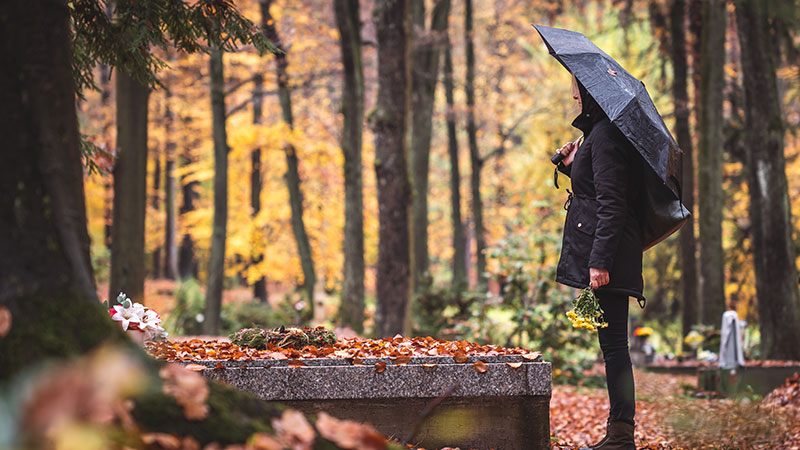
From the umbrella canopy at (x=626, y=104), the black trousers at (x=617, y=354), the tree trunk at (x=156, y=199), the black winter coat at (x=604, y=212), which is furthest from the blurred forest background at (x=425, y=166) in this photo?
the black trousers at (x=617, y=354)

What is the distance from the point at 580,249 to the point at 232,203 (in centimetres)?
2281

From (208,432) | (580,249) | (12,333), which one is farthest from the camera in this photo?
(580,249)

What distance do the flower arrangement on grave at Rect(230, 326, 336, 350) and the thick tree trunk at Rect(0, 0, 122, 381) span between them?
2147 mm

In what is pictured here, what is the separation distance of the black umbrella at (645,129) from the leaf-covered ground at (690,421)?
5.30ft

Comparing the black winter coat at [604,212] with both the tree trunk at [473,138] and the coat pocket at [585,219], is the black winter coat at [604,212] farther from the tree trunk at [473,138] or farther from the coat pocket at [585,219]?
the tree trunk at [473,138]

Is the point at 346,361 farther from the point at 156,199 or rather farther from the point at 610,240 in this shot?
the point at 156,199

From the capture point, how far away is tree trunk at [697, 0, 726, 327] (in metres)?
13.3

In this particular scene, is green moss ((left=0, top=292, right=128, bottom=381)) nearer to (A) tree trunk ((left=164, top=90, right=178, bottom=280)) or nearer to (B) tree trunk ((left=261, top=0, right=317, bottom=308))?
(B) tree trunk ((left=261, top=0, right=317, bottom=308))

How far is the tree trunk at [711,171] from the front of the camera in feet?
43.5

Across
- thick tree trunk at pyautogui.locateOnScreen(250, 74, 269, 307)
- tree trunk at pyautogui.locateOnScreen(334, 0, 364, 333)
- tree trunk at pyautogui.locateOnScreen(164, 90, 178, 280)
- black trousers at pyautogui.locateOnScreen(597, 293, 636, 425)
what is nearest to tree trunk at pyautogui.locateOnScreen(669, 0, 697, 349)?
tree trunk at pyautogui.locateOnScreen(334, 0, 364, 333)

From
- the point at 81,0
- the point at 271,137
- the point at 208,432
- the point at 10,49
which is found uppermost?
the point at 271,137

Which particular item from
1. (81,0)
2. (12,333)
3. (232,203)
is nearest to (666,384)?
(81,0)

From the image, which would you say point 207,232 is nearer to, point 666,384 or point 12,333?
point 666,384

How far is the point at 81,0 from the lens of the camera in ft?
15.8
